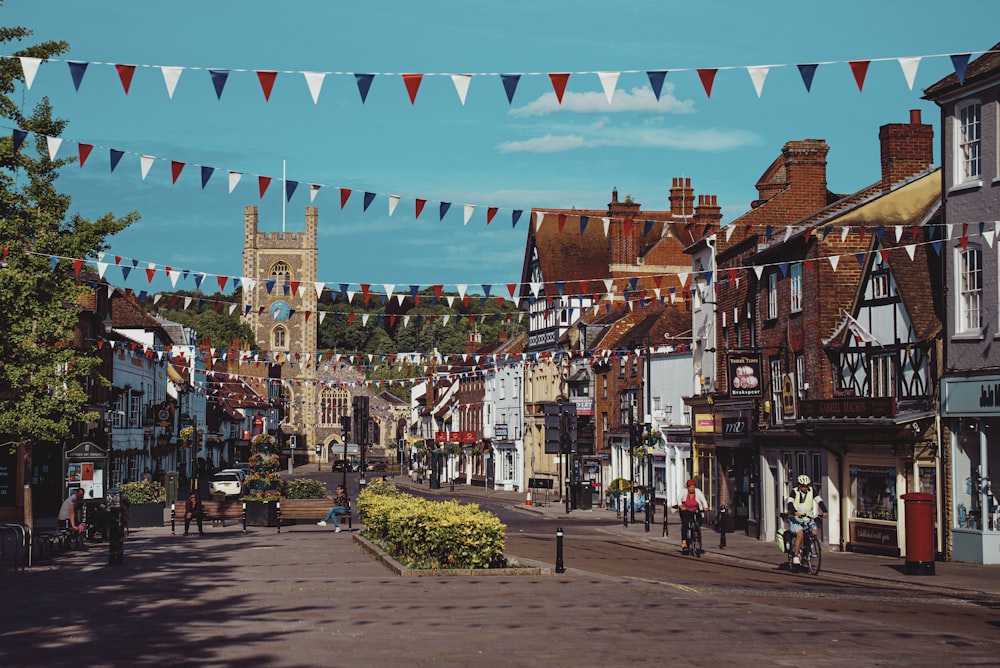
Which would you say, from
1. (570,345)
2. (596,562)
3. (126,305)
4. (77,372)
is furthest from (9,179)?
(570,345)

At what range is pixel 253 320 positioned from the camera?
6703 inches

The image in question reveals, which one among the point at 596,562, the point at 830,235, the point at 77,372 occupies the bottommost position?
the point at 596,562

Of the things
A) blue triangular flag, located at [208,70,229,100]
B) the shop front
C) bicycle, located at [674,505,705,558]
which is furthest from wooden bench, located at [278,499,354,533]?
blue triangular flag, located at [208,70,229,100]

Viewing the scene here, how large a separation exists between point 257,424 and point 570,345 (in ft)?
225

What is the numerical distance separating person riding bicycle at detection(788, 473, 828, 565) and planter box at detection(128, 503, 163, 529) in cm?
2384

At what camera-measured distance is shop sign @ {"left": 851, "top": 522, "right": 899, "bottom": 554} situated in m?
32.8

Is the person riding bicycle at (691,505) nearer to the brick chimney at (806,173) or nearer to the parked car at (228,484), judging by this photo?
the brick chimney at (806,173)

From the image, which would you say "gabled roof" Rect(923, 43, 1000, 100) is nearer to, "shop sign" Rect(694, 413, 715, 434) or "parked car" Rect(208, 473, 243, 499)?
"shop sign" Rect(694, 413, 715, 434)

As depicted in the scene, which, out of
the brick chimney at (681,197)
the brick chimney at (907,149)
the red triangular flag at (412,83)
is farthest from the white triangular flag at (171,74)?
the brick chimney at (681,197)

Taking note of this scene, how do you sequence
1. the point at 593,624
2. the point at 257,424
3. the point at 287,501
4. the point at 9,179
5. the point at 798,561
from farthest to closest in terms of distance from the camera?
the point at 257,424 → the point at 287,501 → the point at 9,179 → the point at 798,561 → the point at 593,624

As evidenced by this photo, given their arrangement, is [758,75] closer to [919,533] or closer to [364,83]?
[364,83]

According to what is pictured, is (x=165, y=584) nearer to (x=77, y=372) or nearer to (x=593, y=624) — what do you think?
(x=593, y=624)

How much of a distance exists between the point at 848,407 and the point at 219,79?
20749mm

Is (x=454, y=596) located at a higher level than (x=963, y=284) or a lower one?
lower
